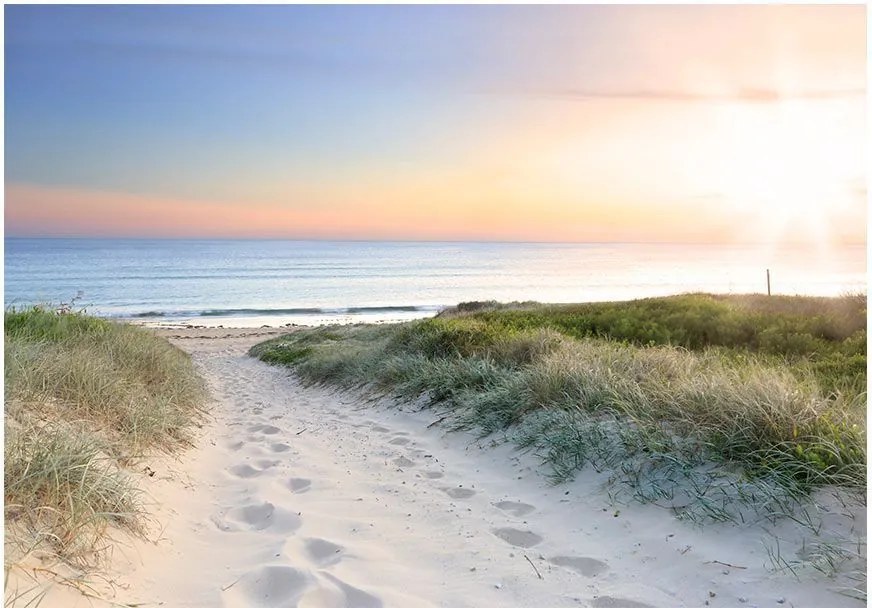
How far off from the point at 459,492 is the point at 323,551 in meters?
1.53

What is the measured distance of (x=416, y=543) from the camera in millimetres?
3977

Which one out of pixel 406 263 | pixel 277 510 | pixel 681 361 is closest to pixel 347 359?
pixel 681 361

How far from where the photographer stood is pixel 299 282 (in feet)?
227

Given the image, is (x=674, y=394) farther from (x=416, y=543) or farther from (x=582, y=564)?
(x=416, y=543)

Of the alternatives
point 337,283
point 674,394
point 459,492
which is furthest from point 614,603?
point 337,283

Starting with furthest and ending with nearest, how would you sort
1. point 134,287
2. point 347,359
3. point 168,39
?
point 134,287
point 347,359
point 168,39

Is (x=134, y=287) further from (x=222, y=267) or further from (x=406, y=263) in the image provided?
(x=406, y=263)

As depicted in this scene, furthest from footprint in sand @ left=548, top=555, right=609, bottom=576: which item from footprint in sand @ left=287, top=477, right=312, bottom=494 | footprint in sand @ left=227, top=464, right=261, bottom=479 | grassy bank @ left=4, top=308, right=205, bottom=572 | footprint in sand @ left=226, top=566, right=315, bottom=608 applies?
footprint in sand @ left=227, top=464, right=261, bottom=479

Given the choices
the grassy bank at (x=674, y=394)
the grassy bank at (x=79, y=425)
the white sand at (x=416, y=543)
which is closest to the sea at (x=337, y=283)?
the grassy bank at (x=674, y=394)

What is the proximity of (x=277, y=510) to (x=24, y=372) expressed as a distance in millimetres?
2753

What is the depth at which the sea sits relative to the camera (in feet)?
151

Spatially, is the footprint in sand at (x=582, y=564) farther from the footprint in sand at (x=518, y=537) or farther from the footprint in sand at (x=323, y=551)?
the footprint in sand at (x=323, y=551)

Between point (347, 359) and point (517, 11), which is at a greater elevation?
point (517, 11)

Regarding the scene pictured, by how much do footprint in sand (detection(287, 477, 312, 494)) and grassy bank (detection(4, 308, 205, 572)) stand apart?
4.30 feet
